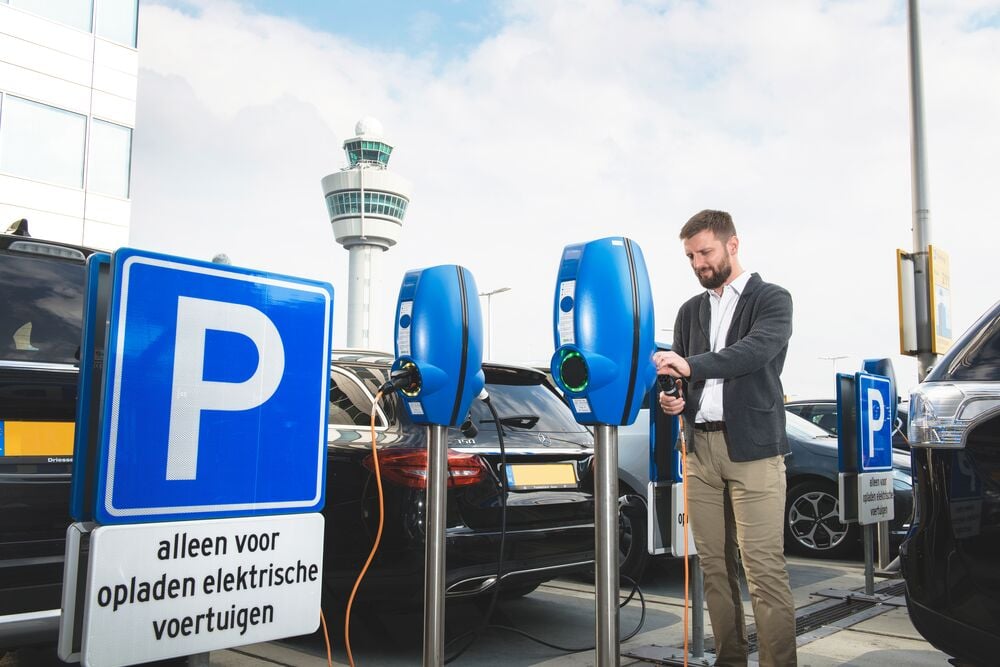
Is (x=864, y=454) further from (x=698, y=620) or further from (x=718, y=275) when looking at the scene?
(x=718, y=275)

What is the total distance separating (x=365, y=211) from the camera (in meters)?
67.7

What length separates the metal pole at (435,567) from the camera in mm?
2961

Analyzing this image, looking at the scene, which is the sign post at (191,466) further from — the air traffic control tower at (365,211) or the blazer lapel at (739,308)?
the air traffic control tower at (365,211)


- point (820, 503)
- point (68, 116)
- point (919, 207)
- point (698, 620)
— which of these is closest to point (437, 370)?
point (698, 620)

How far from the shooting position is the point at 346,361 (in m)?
4.70

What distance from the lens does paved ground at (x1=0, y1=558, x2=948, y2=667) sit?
4164 mm

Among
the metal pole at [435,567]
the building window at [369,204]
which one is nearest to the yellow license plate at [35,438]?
the metal pole at [435,567]

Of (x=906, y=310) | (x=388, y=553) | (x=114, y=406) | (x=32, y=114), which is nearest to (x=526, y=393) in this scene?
(x=388, y=553)

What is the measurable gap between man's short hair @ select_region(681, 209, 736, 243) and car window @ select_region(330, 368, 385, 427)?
5.46ft

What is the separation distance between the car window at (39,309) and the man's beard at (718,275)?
238 cm

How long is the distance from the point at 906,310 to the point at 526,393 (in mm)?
4891

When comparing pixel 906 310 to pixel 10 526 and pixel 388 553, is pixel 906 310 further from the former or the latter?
pixel 10 526

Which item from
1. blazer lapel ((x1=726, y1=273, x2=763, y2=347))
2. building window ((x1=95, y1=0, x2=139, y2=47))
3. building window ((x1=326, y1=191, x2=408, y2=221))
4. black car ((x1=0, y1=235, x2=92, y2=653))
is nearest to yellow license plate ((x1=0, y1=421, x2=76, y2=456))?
black car ((x1=0, y1=235, x2=92, y2=653))

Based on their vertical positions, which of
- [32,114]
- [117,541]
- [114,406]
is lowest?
[117,541]
